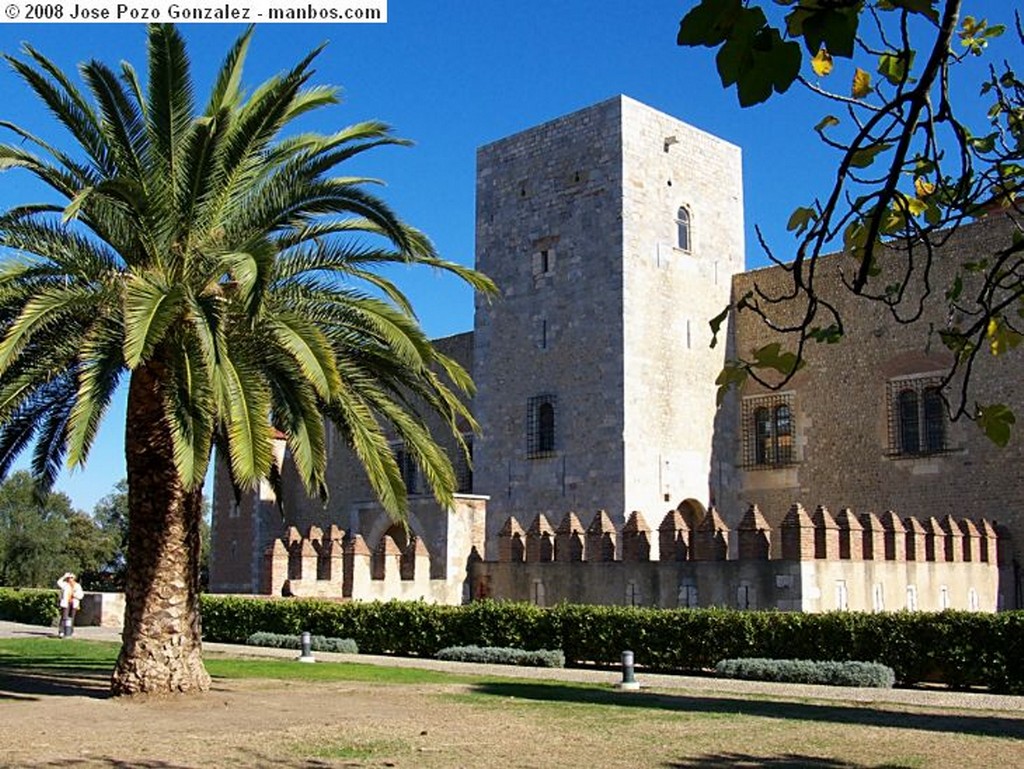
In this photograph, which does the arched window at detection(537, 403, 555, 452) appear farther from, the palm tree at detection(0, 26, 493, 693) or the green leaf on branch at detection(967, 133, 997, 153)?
the green leaf on branch at detection(967, 133, 997, 153)

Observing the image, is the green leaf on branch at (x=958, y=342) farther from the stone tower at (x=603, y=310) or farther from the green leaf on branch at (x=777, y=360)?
the stone tower at (x=603, y=310)

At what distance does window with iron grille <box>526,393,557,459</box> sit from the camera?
26.0m

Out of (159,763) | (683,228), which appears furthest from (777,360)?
(683,228)

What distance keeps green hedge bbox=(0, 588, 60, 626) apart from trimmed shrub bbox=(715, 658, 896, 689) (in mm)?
16533

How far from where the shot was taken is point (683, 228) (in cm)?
2656

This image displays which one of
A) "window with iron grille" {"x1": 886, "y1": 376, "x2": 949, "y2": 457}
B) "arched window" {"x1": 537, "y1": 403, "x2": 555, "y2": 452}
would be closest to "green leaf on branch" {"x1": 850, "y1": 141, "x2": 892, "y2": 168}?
"window with iron grille" {"x1": 886, "y1": 376, "x2": 949, "y2": 457}

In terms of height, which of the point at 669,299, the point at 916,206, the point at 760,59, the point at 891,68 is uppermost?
the point at 669,299

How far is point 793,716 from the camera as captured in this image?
11477mm

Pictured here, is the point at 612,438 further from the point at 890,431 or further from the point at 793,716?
the point at 793,716

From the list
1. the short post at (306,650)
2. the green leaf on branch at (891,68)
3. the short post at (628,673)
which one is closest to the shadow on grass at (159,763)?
the green leaf on branch at (891,68)

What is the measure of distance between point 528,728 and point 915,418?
1548 cm

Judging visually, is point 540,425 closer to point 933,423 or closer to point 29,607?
point 933,423

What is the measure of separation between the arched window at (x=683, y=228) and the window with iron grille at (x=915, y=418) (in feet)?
17.5

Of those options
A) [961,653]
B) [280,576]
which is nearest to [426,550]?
[280,576]
